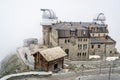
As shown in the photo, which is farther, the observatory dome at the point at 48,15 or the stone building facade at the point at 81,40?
the observatory dome at the point at 48,15

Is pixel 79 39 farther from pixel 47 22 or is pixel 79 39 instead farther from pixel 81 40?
pixel 47 22

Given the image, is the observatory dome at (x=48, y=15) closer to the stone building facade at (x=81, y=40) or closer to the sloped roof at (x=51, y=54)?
the stone building facade at (x=81, y=40)

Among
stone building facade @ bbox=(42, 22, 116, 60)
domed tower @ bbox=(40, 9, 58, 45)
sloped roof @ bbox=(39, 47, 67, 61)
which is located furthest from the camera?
domed tower @ bbox=(40, 9, 58, 45)

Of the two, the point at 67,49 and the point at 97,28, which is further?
the point at 97,28

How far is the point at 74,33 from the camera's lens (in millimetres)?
57938

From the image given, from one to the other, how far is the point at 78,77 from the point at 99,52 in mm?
22136

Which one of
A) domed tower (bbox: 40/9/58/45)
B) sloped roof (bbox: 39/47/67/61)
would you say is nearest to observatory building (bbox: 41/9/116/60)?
domed tower (bbox: 40/9/58/45)

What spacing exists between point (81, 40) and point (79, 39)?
531 mm

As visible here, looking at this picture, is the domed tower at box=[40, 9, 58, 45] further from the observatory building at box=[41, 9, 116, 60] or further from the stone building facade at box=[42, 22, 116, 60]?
the stone building facade at box=[42, 22, 116, 60]

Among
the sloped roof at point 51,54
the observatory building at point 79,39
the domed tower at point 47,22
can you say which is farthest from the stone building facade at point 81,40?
the sloped roof at point 51,54

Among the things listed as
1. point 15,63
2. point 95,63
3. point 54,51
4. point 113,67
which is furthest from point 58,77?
point 15,63

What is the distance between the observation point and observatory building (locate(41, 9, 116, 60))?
57375 millimetres

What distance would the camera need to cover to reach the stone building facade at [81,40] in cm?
5731

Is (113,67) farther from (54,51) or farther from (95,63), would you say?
(54,51)
